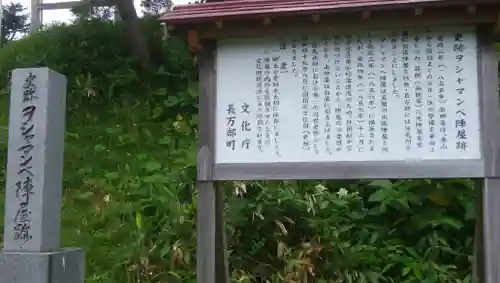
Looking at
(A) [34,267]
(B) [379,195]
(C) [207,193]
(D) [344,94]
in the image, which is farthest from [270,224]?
(A) [34,267]

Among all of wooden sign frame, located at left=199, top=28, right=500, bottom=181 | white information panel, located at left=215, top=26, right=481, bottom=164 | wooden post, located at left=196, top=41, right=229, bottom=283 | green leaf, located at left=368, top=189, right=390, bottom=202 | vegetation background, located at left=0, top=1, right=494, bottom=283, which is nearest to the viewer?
wooden sign frame, located at left=199, top=28, right=500, bottom=181

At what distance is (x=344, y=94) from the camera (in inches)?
160

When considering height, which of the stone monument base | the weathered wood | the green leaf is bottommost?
the stone monument base

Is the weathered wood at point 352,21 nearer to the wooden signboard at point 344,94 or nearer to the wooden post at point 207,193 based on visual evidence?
the wooden signboard at point 344,94

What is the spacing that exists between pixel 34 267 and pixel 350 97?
2.65 meters

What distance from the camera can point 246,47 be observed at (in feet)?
14.0

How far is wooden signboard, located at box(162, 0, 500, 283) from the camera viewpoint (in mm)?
3861

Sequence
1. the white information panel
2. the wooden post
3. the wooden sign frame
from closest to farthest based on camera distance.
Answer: the wooden sign frame < the white information panel < the wooden post

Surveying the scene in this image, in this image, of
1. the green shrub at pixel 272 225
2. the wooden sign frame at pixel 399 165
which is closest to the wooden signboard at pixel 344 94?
the wooden sign frame at pixel 399 165

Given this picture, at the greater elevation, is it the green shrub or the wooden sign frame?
the wooden sign frame

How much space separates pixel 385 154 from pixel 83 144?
18.6 ft

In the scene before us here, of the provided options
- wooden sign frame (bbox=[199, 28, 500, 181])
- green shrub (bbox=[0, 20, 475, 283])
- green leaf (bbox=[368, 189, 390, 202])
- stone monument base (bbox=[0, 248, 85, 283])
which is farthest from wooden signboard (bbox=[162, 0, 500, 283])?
green leaf (bbox=[368, 189, 390, 202])

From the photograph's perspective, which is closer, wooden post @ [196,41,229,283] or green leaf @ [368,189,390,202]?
wooden post @ [196,41,229,283]

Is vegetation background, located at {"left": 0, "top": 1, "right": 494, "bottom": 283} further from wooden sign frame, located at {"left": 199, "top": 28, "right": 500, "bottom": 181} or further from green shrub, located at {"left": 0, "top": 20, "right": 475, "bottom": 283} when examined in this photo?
wooden sign frame, located at {"left": 199, "top": 28, "right": 500, "bottom": 181}
